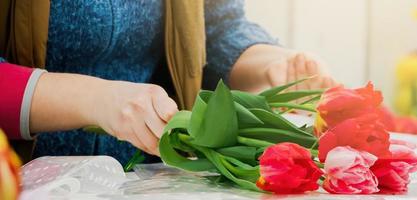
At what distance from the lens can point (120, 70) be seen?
2.63ft

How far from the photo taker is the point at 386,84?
1831mm

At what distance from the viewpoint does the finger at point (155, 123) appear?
1.73ft

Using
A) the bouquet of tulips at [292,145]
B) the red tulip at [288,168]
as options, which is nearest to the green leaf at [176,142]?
the bouquet of tulips at [292,145]

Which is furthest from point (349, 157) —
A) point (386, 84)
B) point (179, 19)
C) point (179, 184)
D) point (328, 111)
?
point (386, 84)

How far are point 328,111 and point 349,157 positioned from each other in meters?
0.04

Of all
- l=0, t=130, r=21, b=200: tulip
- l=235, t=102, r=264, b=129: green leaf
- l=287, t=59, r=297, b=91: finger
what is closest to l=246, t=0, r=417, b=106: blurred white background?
l=287, t=59, r=297, b=91: finger

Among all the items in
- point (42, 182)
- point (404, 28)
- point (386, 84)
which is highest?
point (42, 182)

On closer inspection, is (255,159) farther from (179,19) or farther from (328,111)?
(179,19)

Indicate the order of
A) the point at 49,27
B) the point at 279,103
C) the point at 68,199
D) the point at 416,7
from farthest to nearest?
the point at 416,7 → the point at 49,27 → the point at 279,103 → the point at 68,199

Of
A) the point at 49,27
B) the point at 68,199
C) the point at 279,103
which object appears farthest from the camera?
the point at 49,27

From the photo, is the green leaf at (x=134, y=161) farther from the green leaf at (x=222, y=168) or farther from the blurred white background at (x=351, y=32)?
the blurred white background at (x=351, y=32)

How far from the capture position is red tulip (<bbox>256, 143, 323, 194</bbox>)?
1.38 ft

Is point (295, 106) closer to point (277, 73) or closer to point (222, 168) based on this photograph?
point (222, 168)

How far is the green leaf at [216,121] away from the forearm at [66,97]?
0.12 m
